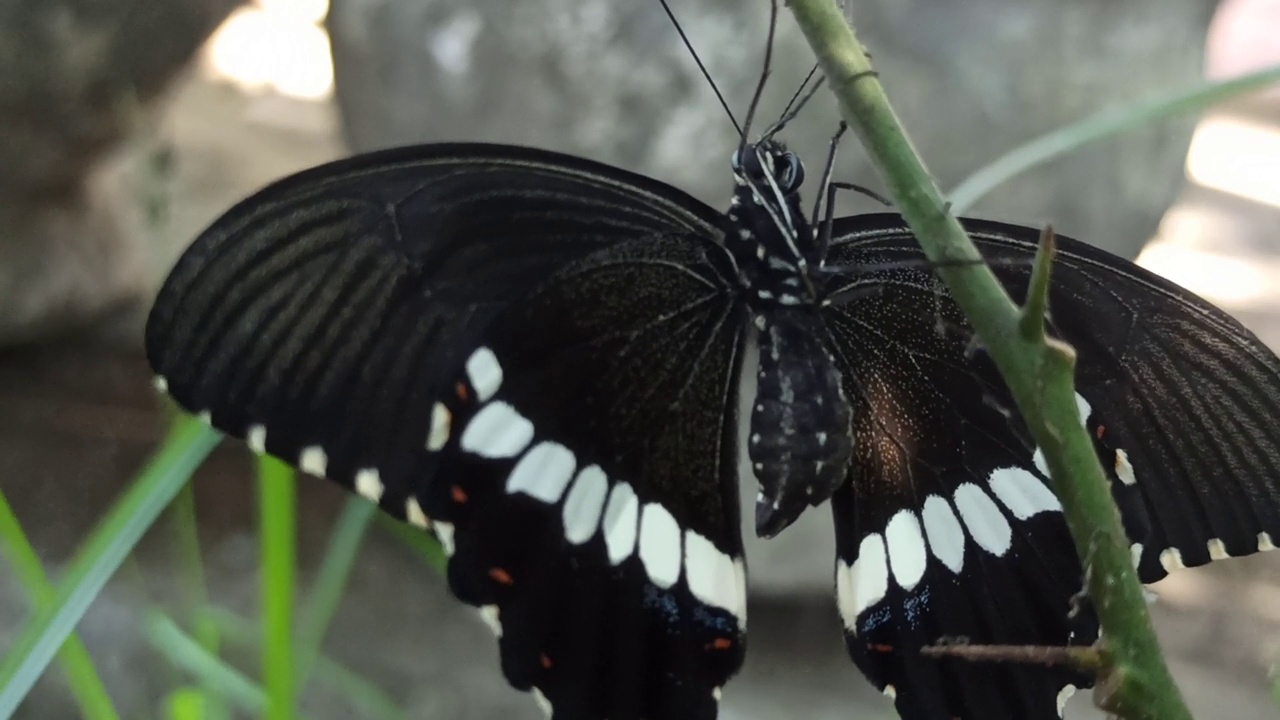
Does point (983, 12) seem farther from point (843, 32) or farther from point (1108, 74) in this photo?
point (843, 32)

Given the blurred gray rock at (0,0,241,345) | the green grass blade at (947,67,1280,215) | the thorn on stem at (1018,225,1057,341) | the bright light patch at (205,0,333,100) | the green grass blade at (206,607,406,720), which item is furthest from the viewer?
the bright light patch at (205,0,333,100)

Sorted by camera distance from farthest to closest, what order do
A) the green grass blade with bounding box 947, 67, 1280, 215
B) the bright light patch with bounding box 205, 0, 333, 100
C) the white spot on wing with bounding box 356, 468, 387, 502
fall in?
1. the bright light patch with bounding box 205, 0, 333, 100
2. the white spot on wing with bounding box 356, 468, 387, 502
3. the green grass blade with bounding box 947, 67, 1280, 215

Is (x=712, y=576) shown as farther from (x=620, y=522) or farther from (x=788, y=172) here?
(x=788, y=172)

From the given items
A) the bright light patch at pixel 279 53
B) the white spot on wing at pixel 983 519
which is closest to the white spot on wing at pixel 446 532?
the white spot on wing at pixel 983 519

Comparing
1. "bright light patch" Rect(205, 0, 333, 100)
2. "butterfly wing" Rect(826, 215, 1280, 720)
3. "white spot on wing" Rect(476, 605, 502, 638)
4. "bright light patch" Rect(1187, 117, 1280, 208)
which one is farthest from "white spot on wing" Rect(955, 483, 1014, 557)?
"bright light patch" Rect(205, 0, 333, 100)

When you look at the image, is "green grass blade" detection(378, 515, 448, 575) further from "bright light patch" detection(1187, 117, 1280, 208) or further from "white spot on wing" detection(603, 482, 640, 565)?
"bright light patch" detection(1187, 117, 1280, 208)

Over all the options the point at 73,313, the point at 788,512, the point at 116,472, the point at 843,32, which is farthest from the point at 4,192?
the point at 843,32

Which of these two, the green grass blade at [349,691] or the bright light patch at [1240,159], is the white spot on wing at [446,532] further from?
the bright light patch at [1240,159]
